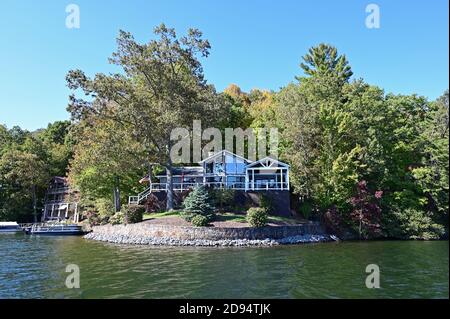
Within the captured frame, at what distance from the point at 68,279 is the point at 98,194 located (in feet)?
87.0

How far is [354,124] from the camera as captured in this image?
36000mm

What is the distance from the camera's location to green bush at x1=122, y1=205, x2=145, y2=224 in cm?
3153

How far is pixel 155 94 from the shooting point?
1422 inches

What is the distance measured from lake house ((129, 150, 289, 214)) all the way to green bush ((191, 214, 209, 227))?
6455 mm

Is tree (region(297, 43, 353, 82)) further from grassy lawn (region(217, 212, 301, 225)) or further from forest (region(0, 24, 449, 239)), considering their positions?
grassy lawn (region(217, 212, 301, 225))

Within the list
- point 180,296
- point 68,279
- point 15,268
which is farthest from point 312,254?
point 15,268

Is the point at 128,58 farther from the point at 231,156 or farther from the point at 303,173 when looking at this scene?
the point at 303,173

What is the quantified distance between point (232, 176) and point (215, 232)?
10.6 meters

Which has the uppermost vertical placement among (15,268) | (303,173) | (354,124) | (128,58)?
(128,58)

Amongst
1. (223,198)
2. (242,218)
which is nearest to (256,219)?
(242,218)

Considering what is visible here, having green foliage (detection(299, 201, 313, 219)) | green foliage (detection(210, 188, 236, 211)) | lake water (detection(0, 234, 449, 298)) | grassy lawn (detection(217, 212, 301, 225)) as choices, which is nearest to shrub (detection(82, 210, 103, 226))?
green foliage (detection(210, 188, 236, 211))

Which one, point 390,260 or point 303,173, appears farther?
point 303,173

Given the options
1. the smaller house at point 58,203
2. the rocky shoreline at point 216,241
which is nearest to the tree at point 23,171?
the smaller house at point 58,203

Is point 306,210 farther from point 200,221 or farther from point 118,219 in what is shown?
point 118,219
